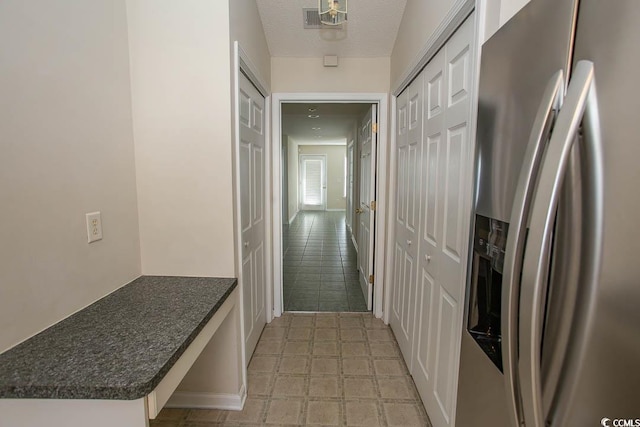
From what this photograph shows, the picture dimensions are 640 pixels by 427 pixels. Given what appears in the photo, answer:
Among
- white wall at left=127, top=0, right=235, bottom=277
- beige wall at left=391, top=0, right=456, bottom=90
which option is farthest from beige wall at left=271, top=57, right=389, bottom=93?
white wall at left=127, top=0, right=235, bottom=277

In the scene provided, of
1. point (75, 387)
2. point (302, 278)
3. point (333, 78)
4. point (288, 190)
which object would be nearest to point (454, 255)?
point (75, 387)

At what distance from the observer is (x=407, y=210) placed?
2186 millimetres

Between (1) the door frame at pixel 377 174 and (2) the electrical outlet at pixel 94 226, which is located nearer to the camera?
(2) the electrical outlet at pixel 94 226

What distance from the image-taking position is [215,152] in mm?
1601

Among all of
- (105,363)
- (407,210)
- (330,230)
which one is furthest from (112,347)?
(330,230)

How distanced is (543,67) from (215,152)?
1392 millimetres

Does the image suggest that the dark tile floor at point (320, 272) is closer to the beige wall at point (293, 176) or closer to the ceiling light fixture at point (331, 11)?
the beige wall at point (293, 176)

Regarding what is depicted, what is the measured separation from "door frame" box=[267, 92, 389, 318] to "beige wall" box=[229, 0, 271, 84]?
13.1 inches

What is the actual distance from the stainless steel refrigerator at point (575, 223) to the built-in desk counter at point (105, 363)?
3.21 ft

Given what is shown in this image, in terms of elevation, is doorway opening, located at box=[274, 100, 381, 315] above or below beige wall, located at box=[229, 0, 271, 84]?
below

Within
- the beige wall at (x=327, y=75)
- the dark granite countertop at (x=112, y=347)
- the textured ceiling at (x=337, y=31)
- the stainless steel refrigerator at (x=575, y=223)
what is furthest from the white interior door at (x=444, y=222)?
the dark granite countertop at (x=112, y=347)

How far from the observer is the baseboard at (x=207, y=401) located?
1.79 metres

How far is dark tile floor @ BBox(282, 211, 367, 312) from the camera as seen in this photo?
327 cm

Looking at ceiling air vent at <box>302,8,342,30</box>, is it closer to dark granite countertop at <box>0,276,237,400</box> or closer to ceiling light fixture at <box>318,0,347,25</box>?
ceiling light fixture at <box>318,0,347,25</box>
